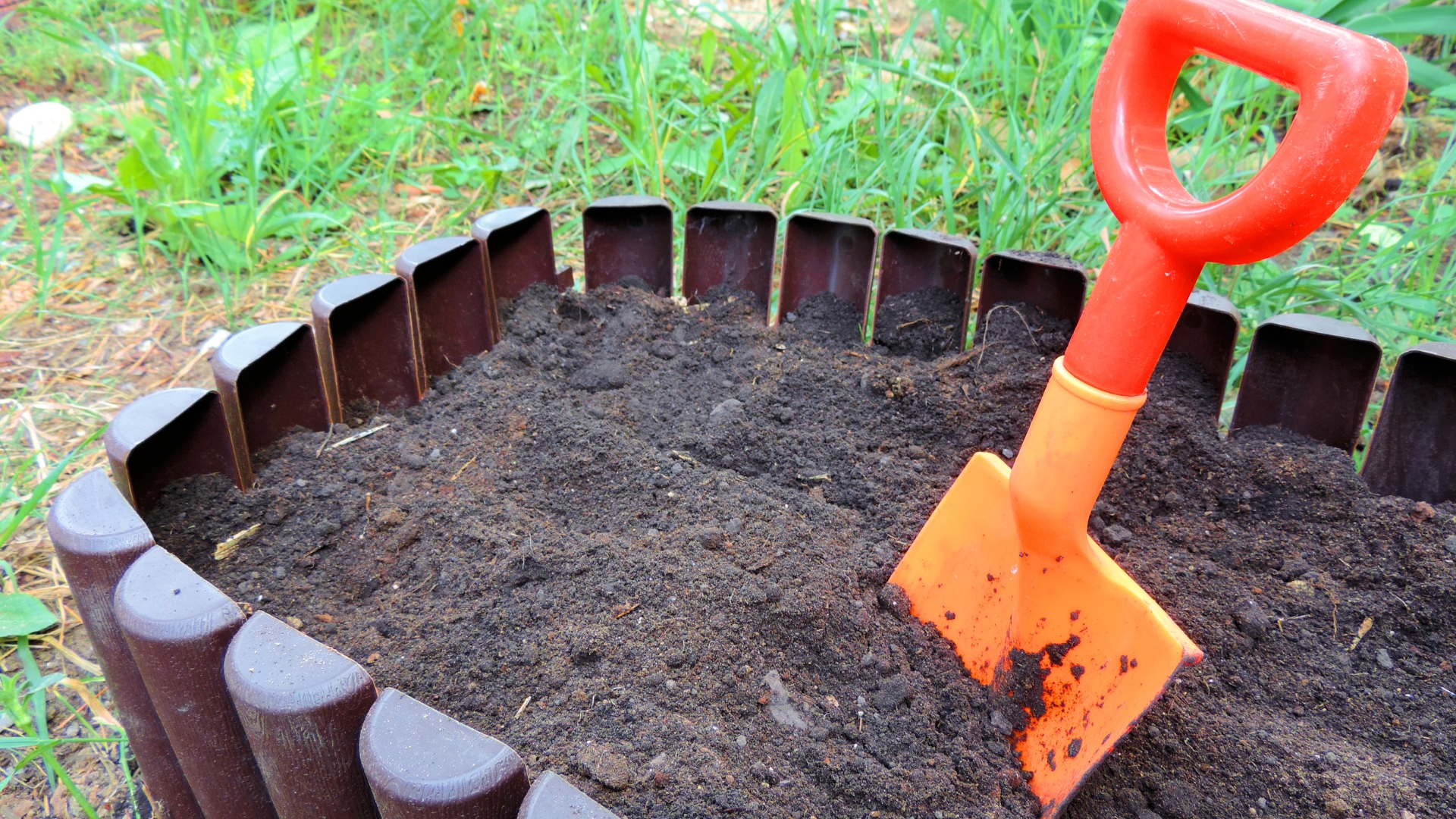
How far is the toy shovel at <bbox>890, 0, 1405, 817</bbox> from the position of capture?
31.4 inches

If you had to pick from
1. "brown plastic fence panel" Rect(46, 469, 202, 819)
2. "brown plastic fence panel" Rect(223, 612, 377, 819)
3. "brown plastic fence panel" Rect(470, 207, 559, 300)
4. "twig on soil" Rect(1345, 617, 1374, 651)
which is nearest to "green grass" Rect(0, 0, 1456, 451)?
"brown plastic fence panel" Rect(470, 207, 559, 300)

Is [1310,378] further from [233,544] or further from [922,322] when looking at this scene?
[233,544]

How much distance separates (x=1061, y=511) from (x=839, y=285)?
2.58 feet

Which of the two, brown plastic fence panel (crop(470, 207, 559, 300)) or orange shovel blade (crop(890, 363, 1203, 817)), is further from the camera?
brown plastic fence panel (crop(470, 207, 559, 300))

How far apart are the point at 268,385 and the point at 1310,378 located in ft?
5.50

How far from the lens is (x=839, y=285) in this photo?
1762mm

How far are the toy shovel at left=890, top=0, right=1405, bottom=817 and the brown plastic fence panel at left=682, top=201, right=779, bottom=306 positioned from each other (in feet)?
2.42

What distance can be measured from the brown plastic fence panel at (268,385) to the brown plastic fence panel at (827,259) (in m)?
0.87

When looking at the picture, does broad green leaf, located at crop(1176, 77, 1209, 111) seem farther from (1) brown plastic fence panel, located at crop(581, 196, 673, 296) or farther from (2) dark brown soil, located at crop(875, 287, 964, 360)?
(1) brown plastic fence panel, located at crop(581, 196, 673, 296)

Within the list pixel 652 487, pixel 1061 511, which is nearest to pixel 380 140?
pixel 652 487

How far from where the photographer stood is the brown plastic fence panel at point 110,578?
0.96m

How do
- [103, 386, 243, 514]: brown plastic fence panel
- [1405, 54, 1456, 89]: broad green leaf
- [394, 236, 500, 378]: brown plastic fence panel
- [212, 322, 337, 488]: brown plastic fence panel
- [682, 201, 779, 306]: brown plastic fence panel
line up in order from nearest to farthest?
[103, 386, 243, 514]: brown plastic fence panel < [212, 322, 337, 488]: brown plastic fence panel < [394, 236, 500, 378]: brown plastic fence panel < [682, 201, 779, 306]: brown plastic fence panel < [1405, 54, 1456, 89]: broad green leaf

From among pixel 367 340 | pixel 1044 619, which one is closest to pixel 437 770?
pixel 1044 619

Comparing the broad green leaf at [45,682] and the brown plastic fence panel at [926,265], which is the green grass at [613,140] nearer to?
the brown plastic fence panel at [926,265]
